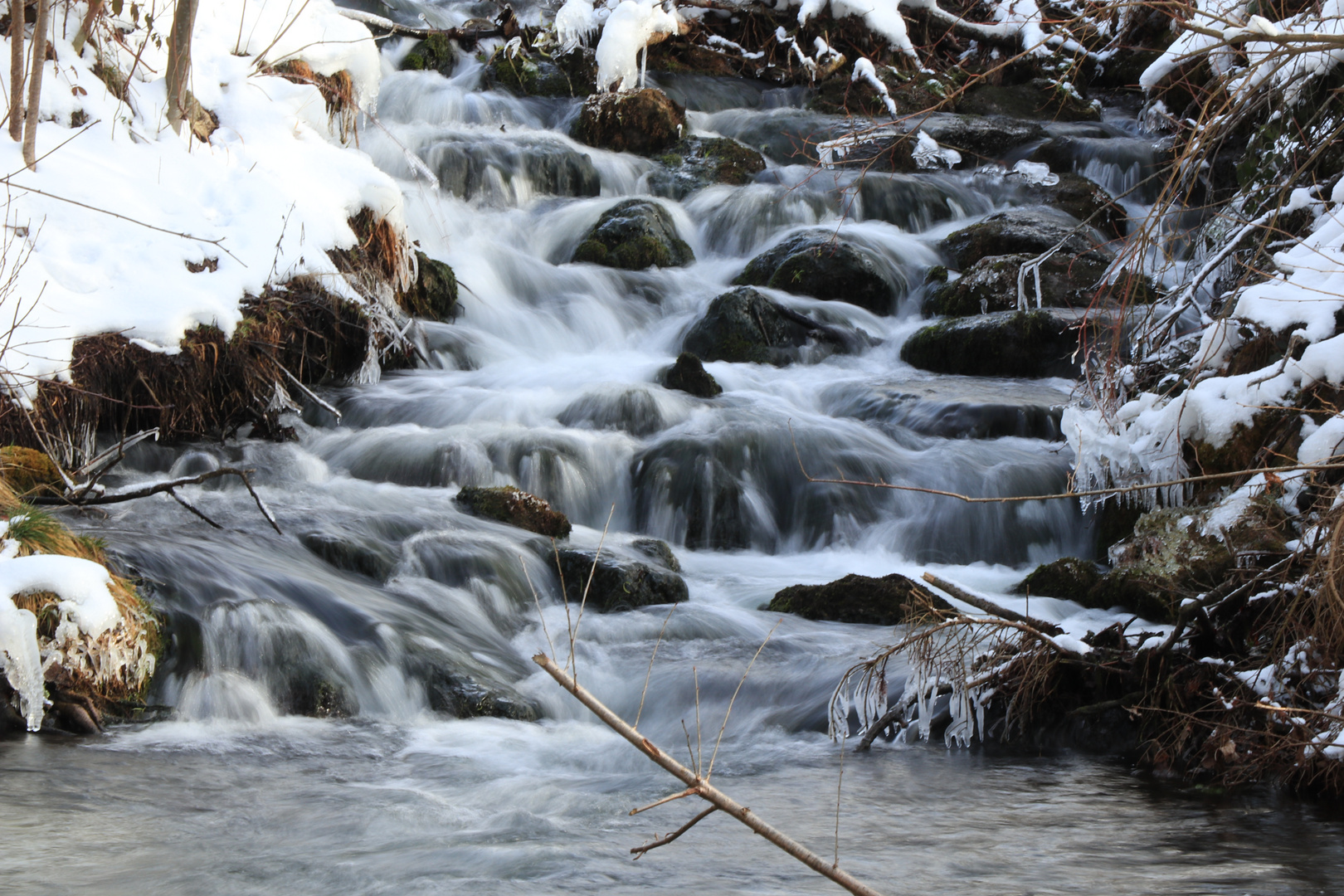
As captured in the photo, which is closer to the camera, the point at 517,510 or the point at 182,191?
the point at 517,510

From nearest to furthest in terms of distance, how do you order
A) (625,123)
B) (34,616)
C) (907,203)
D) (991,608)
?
(34,616) → (991,608) → (907,203) → (625,123)

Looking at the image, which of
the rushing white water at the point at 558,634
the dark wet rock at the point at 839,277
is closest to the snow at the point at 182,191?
the rushing white water at the point at 558,634

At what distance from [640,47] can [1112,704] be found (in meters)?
12.5

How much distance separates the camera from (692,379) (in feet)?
28.5

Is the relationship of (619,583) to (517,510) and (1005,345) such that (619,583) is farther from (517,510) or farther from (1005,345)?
(1005,345)

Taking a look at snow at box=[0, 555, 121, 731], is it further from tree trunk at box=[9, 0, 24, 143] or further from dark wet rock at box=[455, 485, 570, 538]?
tree trunk at box=[9, 0, 24, 143]

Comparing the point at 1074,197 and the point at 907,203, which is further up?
the point at 1074,197

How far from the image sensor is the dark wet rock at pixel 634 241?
11359 millimetres

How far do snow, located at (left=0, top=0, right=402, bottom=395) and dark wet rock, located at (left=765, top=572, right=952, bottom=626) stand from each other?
139 inches

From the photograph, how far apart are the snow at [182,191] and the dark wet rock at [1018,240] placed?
20.3 feet

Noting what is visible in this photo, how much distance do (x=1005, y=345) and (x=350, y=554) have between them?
6.09 metres

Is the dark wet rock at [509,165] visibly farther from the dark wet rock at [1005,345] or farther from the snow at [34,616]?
the snow at [34,616]

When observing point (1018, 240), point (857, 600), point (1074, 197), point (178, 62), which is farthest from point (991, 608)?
point (1074, 197)

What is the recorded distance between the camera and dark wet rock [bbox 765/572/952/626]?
5.59 meters
